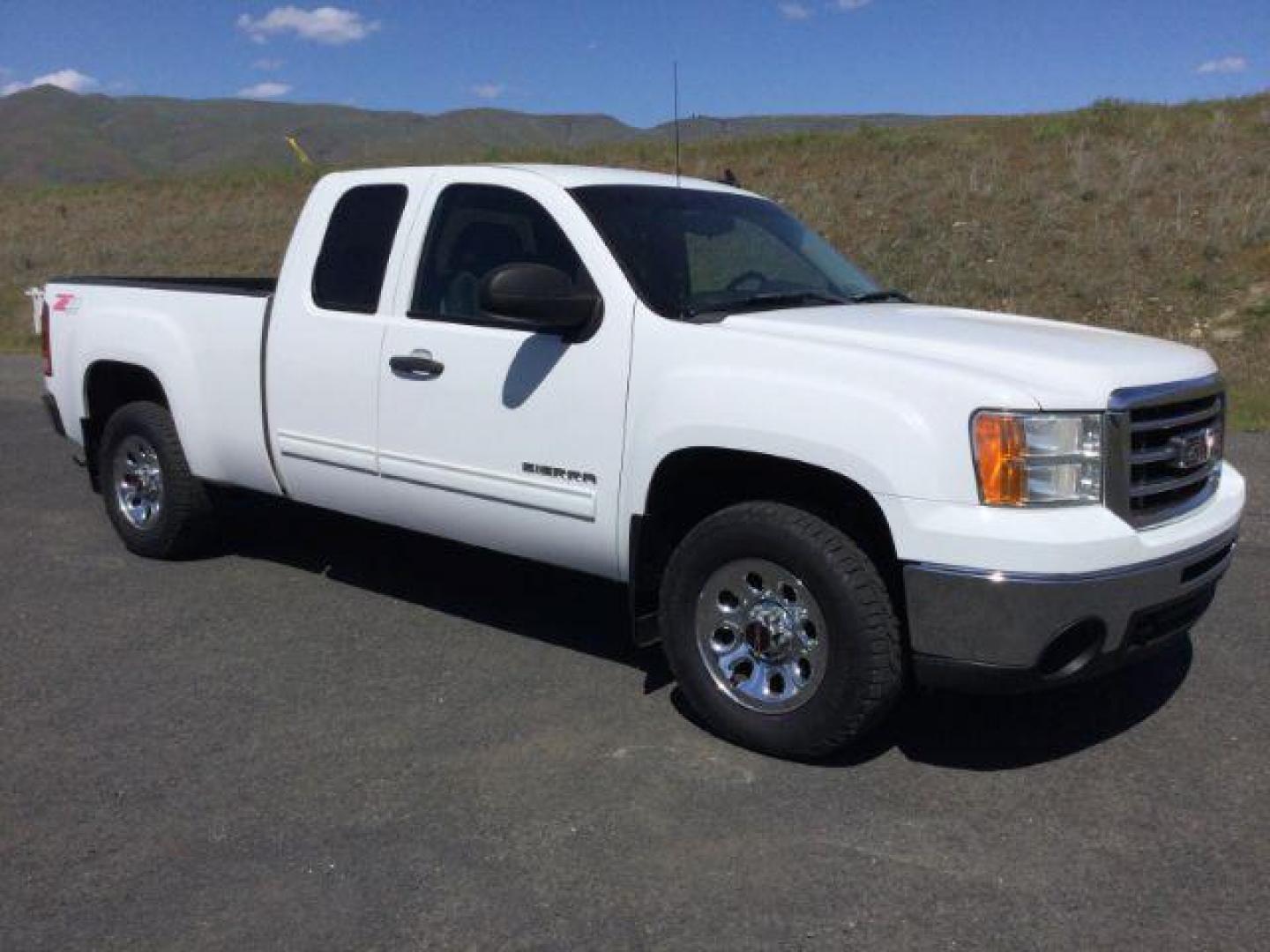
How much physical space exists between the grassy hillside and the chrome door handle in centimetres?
794

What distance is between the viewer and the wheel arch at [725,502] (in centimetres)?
412

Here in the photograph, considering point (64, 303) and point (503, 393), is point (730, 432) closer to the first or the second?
point (503, 393)

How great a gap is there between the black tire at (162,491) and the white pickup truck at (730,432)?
275 millimetres

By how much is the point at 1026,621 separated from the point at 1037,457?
474mm

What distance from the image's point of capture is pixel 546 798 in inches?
157

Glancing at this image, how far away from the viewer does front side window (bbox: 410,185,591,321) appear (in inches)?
199

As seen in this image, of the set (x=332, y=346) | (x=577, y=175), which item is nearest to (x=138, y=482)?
(x=332, y=346)

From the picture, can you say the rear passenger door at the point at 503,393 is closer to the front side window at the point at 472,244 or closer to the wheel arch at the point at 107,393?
the front side window at the point at 472,244

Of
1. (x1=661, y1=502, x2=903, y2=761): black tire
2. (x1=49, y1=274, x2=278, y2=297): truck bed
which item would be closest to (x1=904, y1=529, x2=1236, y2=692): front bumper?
(x1=661, y1=502, x2=903, y2=761): black tire

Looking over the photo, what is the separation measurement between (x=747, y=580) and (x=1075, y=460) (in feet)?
3.62

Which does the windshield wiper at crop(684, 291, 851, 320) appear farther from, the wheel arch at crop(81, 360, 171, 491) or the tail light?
the tail light

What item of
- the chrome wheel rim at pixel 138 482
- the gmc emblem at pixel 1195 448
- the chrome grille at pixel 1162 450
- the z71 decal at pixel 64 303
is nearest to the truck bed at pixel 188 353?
the z71 decal at pixel 64 303

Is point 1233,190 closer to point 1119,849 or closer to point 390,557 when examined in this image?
point 390,557

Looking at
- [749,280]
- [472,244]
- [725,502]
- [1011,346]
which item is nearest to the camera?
[1011,346]
